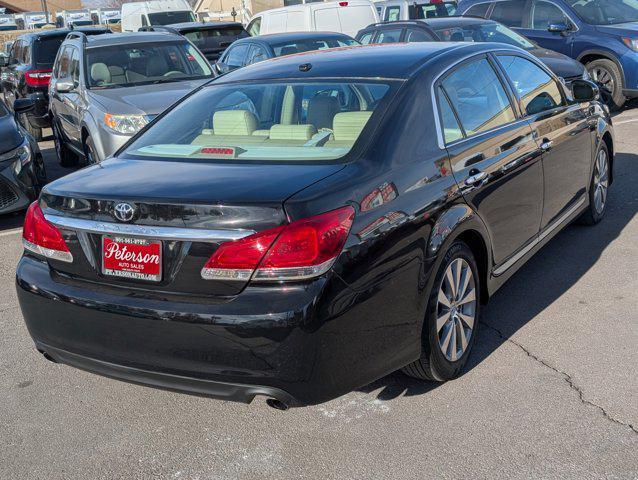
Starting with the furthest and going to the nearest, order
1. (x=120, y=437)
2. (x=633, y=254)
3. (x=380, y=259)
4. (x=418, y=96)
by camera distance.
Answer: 1. (x=633, y=254)
2. (x=418, y=96)
3. (x=120, y=437)
4. (x=380, y=259)

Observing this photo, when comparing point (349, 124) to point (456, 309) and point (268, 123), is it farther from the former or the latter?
point (456, 309)

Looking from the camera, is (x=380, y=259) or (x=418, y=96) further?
(x=418, y=96)

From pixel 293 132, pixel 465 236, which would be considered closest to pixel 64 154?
pixel 293 132

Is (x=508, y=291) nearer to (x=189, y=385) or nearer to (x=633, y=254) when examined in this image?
(x=633, y=254)

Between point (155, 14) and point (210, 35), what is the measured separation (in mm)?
7879

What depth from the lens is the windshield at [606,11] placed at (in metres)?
12.7

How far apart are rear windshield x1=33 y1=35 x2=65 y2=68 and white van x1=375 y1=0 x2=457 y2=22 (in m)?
6.78

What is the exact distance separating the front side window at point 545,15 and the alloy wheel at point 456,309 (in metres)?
10.00

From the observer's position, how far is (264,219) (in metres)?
3.14

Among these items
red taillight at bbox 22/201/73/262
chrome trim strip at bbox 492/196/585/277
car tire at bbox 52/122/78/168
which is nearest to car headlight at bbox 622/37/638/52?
chrome trim strip at bbox 492/196/585/277

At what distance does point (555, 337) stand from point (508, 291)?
0.79 meters

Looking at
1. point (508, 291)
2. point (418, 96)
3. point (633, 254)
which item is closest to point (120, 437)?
point (418, 96)

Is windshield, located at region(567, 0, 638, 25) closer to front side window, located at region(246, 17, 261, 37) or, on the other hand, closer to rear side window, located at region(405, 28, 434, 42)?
rear side window, located at region(405, 28, 434, 42)

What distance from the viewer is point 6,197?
7.84 metres
